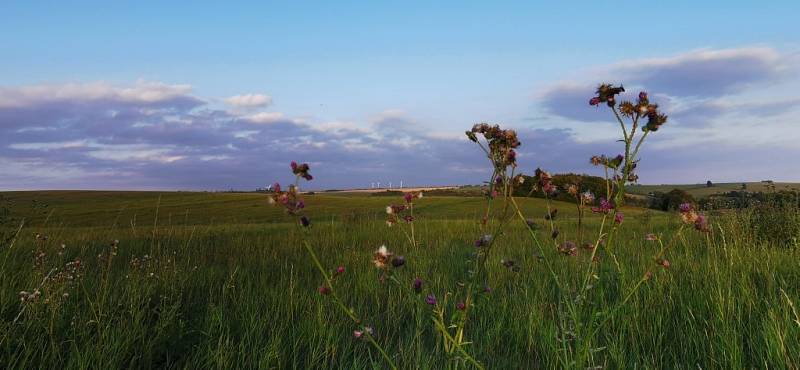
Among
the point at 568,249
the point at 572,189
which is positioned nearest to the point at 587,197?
the point at 572,189

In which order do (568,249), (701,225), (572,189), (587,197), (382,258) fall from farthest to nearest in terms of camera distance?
(587,197) → (572,189) → (568,249) → (701,225) → (382,258)

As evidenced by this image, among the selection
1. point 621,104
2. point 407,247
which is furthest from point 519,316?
point 407,247

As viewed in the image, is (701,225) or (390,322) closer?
(701,225)

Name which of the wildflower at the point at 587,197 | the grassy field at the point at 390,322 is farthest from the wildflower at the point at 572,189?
the grassy field at the point at 390,322

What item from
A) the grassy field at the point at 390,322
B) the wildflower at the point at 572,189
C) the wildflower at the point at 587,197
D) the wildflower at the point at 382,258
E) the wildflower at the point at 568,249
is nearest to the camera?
the wildflower at the point at 382,258

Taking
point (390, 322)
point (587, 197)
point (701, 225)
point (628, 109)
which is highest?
point (628, 109)

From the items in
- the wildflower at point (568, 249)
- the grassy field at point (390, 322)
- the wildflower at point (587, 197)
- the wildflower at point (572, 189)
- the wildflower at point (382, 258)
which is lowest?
the grassy field at point (390, 322)

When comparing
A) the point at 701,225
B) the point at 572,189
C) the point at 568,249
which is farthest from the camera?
the point at 572,189

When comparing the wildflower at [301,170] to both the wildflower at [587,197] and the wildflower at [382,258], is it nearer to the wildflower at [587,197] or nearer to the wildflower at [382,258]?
the wildflower at [382,258]

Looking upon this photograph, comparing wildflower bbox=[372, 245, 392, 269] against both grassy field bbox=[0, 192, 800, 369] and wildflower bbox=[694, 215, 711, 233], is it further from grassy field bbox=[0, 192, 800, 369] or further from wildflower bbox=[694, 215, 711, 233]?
wildflower bbox=[694, 215, 711, 233]

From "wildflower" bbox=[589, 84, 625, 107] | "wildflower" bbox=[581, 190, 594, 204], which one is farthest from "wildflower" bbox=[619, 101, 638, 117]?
"wildflower" bbox=[581, 190, 594, 204]

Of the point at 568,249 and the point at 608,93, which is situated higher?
the point at 608,93

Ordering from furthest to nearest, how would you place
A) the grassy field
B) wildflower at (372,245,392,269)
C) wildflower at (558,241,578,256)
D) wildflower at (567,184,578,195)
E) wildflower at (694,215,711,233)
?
the grassy field
wildflower at (567,184,578,195)
wildflower at (558,241,578,256)
wildflower at (694,215,711,233)
wildflower at (372,245,392,269)

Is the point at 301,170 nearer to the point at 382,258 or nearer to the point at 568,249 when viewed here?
the point at 382,258
